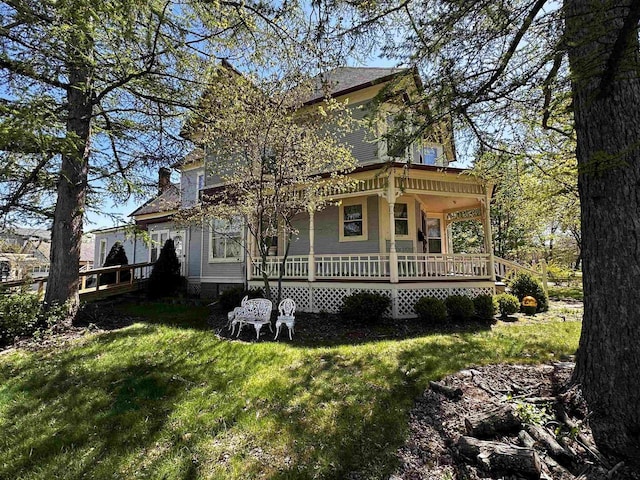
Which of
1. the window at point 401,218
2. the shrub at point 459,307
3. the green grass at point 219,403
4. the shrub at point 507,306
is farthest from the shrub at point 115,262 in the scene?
the shrub at point 507,306

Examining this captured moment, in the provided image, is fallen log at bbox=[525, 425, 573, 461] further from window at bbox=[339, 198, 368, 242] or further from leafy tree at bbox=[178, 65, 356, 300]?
window at bbox=[339, 198, 368, 242]

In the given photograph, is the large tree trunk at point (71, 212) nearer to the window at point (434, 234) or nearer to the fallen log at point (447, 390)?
the fallen log at point (447, 390)

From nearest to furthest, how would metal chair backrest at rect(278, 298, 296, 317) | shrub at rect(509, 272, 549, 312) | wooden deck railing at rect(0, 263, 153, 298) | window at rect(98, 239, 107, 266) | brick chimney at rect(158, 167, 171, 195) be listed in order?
metal chair backrest at rect(278, 298, 296, 317) < brick chimney at rect(158, 167, 171, 195) < shrub at rect(509, 272, 549, 312) < wooden deck railing at rect(0, 263, 153, 298) < window at rect(98, 239, 107, 266)

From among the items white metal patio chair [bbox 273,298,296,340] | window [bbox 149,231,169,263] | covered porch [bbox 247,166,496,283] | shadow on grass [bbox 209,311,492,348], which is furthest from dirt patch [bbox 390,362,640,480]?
window [bbox 149,231,169,263]

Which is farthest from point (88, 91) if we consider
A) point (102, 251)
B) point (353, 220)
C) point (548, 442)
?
point (102, 251)

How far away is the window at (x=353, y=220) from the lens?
36.6 feet

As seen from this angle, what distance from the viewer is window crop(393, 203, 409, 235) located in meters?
11.2

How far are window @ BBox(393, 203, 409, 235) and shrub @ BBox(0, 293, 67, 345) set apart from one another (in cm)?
1001

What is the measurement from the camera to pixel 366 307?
830 cm

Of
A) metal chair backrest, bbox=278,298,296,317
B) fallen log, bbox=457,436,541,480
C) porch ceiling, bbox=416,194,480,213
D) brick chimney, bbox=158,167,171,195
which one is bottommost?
fallen log, bbox=457,436,541,480

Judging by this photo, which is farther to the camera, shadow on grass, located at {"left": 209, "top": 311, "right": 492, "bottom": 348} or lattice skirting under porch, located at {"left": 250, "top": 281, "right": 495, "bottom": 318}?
lattice skirting under porch, located at {"left": 250, "top": 281, "right": 495, "bottom": 318}

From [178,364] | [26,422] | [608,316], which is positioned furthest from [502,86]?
[26,422]

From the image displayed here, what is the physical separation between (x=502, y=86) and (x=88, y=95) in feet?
30.2

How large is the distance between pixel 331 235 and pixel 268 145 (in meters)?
4.77
